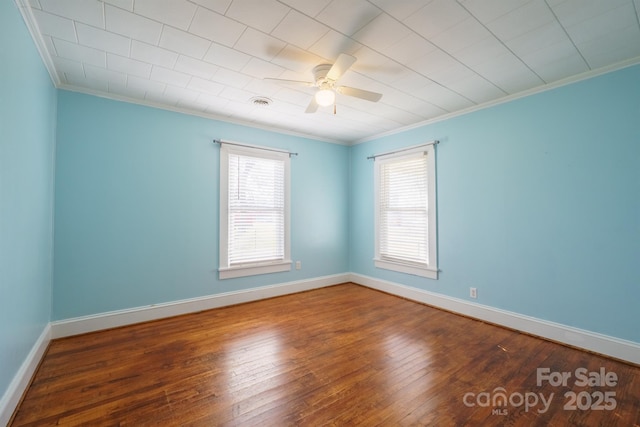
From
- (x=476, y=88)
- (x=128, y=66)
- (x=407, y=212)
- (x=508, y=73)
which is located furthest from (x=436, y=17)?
(x=407, y=212)

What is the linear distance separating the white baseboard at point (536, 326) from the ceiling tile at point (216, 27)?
12.2ft

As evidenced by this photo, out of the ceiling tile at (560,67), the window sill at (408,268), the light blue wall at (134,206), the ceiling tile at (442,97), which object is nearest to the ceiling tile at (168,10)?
the light blue wall at (134,206)

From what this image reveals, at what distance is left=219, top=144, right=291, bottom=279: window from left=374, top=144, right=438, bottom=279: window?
1557 millimetres

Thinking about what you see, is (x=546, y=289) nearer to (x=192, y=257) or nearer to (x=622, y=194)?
(x=622, y=194)

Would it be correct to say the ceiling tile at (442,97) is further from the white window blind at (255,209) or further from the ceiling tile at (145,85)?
the ceiling tile at (145,85)

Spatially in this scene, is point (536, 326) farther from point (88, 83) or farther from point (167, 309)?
point (88, 83)

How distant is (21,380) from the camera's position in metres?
1.84

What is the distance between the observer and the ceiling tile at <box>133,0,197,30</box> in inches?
67.0

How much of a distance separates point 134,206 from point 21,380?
1772 mm

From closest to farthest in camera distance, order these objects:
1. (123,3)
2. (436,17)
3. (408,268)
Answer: (123,3) → (436,17) → (408,268)

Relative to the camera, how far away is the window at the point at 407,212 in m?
3.79

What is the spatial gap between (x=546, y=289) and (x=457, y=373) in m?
1.47

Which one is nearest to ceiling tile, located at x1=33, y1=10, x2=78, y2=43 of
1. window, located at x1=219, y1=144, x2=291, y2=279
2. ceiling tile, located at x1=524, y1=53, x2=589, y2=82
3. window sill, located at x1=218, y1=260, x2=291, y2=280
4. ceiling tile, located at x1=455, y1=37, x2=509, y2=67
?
window, located at x1=219, y1=144, x2=291, y2=279

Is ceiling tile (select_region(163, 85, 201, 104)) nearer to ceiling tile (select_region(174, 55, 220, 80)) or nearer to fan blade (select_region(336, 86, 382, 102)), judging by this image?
ceiling tile (select_region(174, 55, 220, 80))
